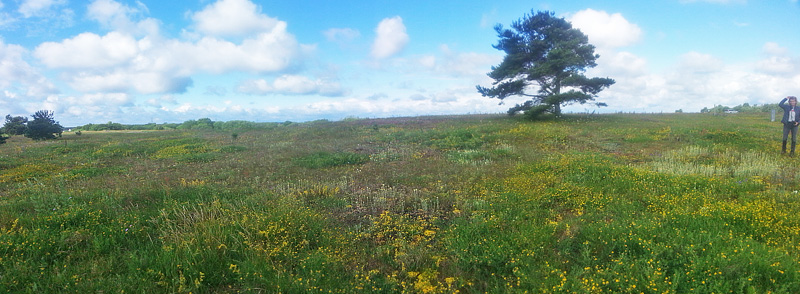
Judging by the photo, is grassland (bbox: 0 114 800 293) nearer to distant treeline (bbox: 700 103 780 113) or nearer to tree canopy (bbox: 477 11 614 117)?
tree canopy (bbox: 477 11 614 117)

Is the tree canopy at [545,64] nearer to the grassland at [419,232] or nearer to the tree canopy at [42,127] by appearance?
the grassland at [419,232]

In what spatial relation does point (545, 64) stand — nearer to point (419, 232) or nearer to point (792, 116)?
point (792, 116)

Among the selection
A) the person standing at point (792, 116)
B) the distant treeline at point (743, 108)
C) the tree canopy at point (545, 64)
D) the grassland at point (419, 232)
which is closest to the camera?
the grassland at point (419, 232)

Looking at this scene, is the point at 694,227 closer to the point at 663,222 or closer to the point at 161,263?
the point at 663,222

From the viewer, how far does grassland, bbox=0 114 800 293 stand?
4066mm

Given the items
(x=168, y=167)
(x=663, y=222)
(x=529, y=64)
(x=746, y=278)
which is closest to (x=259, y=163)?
(x=168, y=167)

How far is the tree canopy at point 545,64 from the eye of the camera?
24.0 m

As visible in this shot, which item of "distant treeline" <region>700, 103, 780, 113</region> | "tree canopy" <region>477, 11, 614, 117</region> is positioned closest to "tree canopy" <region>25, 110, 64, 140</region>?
"tree canopy" <region>477, 11, 614, 117</region>

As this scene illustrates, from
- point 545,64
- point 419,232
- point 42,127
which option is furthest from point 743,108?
point 42,127

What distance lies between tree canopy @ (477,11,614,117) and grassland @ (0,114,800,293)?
1493 cm

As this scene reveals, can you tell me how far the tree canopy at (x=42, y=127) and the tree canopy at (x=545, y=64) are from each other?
30984 millimetres

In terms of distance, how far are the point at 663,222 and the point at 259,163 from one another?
11.5 meters

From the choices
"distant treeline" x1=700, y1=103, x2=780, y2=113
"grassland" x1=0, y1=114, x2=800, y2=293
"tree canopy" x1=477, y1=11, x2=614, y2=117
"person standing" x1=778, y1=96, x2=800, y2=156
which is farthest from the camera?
"distant treeline" x1=700, y1=103, x2=780, y2=113

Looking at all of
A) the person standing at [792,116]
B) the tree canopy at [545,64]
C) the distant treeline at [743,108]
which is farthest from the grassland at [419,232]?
the distant treeline at [743,108]
